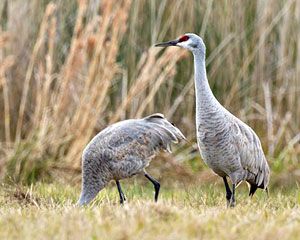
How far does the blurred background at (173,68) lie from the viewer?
8.75 m

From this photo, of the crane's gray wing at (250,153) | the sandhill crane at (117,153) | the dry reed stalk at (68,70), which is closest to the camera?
the crane's gray wing at (250,153)

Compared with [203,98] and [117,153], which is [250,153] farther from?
[117,153]

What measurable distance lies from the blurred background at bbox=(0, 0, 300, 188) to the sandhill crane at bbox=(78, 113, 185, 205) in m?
1.81

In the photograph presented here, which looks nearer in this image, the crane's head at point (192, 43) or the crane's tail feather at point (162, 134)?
the crane's head at point (192, 43)

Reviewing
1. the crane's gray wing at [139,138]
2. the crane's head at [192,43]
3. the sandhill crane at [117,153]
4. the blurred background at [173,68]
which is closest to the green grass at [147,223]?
the sandhill crane at [117,153]

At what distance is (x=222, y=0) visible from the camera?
9.50m

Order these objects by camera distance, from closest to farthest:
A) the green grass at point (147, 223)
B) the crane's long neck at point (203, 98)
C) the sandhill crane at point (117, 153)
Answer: the green grass at point (147, 223) → the crane's long neck at point (203, 98) → the sandhill crane at point (117, 153)

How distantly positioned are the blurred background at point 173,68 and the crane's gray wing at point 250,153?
6.38ft

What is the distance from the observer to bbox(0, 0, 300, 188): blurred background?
8.75 m

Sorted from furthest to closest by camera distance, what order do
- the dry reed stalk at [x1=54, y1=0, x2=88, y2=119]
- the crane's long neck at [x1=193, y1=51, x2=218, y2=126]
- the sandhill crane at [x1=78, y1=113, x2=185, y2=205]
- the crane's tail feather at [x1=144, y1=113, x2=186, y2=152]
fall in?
the dry reed stalk at [x1=54, y1=0, x2=88, y2=119], the crane's tail feather at [x1=144, y1=113, x2=186, y2=152], the sandhill crane at [x1=78, y1=113, x2=185, y2=205], the crane's long neck at [x1=193, y1=51, x2=218, y2=126]

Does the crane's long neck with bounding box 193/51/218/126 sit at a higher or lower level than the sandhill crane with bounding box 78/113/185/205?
higher

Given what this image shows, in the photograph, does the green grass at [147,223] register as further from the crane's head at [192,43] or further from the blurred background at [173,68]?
the blurred background at [173,68]

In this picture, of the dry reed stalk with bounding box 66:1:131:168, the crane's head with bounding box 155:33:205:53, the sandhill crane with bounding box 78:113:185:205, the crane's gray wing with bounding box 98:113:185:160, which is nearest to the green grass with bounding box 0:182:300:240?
the sandhill crane with bounding box 78:113:185:205

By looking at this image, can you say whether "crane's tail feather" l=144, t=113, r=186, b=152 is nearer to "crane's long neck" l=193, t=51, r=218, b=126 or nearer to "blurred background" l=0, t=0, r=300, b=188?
"crane's long neck" l=193, t=51, r=218, b=126
